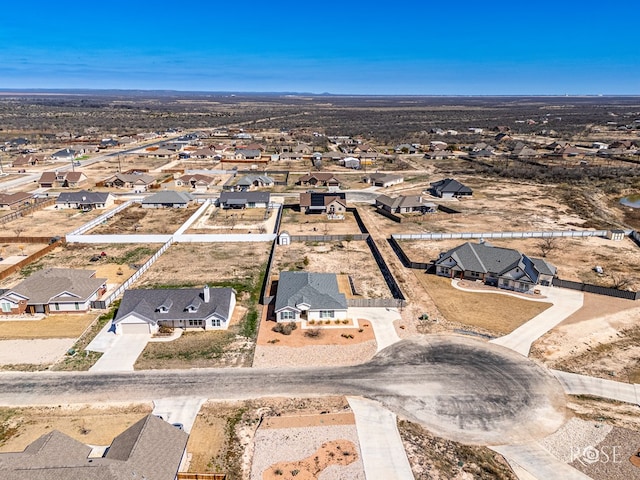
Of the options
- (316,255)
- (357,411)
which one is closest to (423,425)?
(357,411)

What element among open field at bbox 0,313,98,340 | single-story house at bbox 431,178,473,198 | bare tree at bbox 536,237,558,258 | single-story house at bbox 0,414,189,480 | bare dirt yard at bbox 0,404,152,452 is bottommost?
bare dirt yard at bbox 0,404,152,452

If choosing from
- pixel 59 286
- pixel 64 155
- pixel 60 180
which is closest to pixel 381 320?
pixel 59 286

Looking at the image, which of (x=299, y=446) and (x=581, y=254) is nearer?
(x=299, y=446)

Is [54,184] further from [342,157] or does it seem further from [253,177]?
[342,157]

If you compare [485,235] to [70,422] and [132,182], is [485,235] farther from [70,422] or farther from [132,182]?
[132,182]

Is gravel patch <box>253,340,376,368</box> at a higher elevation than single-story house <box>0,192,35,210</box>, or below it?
below

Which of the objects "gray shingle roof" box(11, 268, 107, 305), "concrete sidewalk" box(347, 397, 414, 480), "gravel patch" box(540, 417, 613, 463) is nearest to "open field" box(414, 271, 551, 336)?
"gravel patch" box(540, 417, 613, 463)

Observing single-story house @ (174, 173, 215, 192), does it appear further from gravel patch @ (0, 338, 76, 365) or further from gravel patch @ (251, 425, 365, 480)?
gravel patch @ (251, 425, 365, 480)
